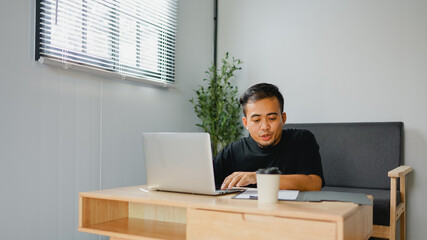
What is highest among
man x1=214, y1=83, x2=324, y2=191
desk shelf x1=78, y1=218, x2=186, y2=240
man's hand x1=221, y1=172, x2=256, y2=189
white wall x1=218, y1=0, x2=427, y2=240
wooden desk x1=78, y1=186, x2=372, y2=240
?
white wall x1=218, y1=0, x2=427, y2=240

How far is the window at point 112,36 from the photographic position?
7.56 feet

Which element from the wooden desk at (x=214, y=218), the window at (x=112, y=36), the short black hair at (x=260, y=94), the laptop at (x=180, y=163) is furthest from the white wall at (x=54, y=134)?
the short black hair at (x=260, y=94)

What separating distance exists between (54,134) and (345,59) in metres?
2.29

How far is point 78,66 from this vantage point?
240 centimetres

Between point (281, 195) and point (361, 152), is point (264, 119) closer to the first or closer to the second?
point (281, 195)

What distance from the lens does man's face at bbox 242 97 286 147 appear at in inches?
75.9

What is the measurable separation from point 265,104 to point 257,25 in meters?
Answer: 1.97

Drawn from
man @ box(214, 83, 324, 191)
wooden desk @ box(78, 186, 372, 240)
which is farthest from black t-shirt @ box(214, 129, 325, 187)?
wooden desk @ box(78, 186, 372, 240)

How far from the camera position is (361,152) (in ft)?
9.87

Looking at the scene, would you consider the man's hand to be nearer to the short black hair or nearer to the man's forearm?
the man's forearm

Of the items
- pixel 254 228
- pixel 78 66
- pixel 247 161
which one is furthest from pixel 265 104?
pixel 78 66

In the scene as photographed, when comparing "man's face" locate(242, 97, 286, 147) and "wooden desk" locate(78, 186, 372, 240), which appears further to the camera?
"man's face" locate(242, 97, 286, 147)

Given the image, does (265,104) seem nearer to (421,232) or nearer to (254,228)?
(254,228)

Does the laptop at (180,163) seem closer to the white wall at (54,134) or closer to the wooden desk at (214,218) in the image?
the wooden desk at (214,218)
